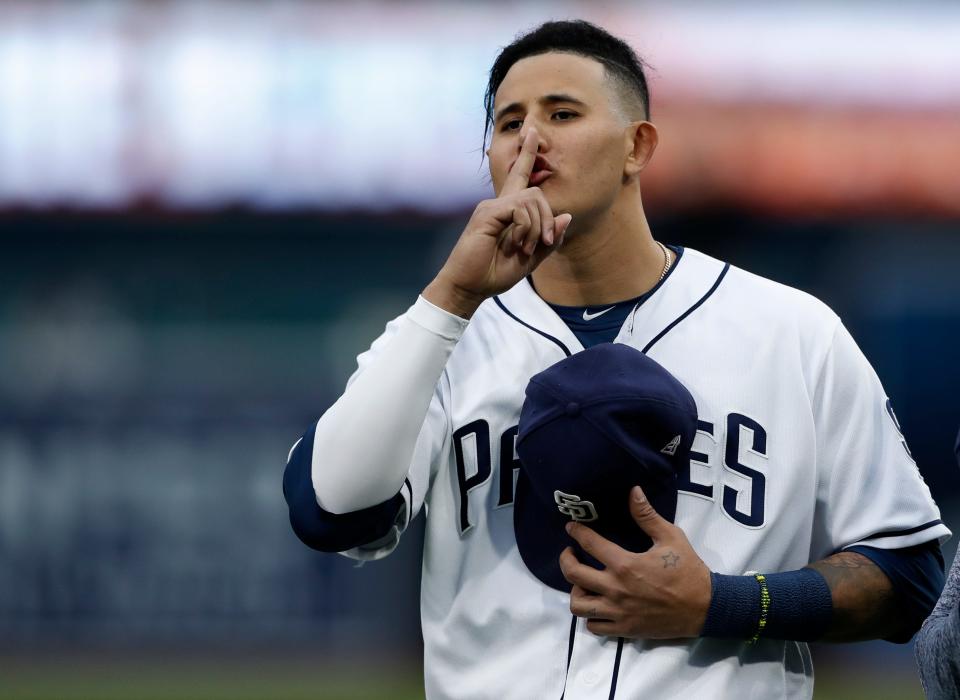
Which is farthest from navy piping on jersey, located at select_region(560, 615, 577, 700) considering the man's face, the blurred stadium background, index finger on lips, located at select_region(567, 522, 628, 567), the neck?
the blurred stadium background

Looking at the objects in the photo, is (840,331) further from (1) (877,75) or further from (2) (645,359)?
(1) (877,75)

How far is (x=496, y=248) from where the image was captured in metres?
2.33

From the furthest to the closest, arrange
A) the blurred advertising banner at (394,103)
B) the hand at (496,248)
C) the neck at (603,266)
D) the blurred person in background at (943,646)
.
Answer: the blurred advertising banner at (394,103) < the neck at (603,266) < the hand at (496,248) < the blurred person in background at (943,646)

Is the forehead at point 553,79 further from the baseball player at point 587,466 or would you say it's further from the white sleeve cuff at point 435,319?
the white sleeve cuff at point 435,319

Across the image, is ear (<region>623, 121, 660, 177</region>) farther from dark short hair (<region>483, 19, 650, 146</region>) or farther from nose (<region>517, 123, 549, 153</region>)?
nose (<region>517, 123, 549, 153</region>)

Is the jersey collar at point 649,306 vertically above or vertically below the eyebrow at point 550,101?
below

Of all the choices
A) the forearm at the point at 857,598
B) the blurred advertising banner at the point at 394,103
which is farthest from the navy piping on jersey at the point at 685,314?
the blurred advertising banner at the point at 394,103

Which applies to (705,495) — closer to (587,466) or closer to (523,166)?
(587,466)

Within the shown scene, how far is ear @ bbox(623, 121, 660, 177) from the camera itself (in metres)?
2.67

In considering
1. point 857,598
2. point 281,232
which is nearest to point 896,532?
point 857,598

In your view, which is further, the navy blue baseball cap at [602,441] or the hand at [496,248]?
the hand at [496,248]

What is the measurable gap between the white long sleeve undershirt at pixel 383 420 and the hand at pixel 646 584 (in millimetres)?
331

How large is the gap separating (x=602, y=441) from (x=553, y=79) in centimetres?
74

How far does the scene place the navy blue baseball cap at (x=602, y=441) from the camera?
86.4 inches
